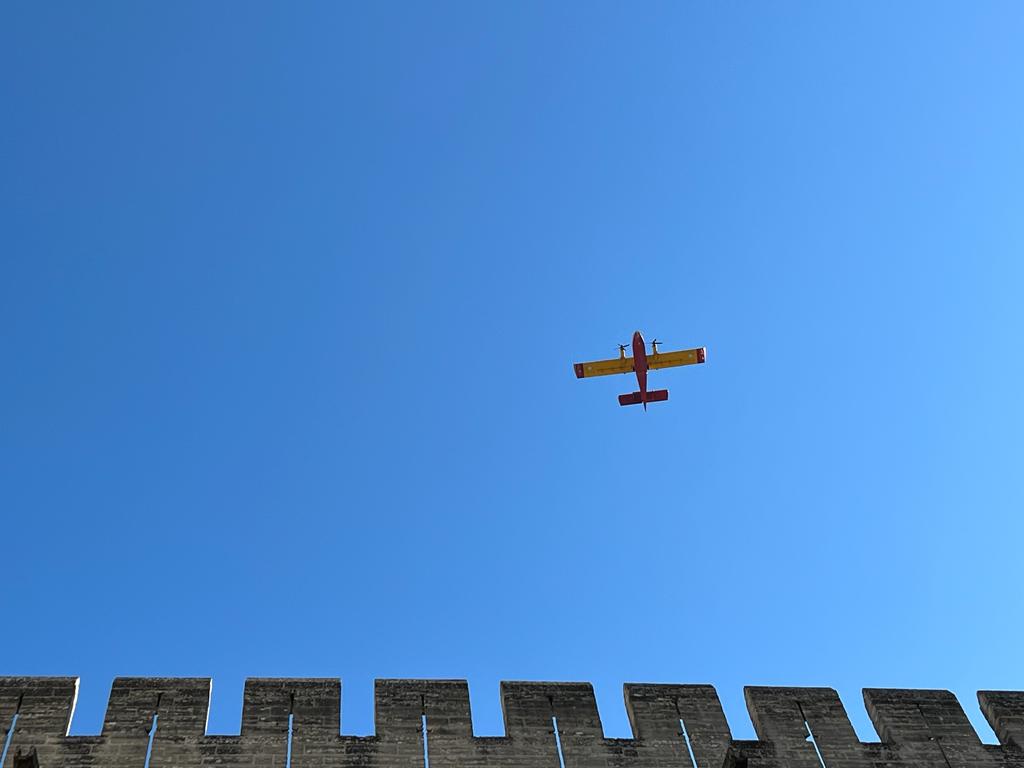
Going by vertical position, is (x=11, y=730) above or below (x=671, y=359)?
below

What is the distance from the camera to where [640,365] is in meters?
27.9

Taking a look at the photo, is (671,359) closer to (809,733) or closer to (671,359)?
(671,359)

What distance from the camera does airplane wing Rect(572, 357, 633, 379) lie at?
28.3 m

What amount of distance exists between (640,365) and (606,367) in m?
1.07

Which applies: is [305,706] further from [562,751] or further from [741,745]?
[741,745]

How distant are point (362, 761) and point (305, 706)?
3.39 feet

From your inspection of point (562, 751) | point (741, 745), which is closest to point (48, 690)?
point (562, 751)

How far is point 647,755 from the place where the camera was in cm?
1112

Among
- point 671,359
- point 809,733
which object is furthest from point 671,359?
point 809,733

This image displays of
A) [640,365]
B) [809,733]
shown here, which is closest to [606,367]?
[640,365]

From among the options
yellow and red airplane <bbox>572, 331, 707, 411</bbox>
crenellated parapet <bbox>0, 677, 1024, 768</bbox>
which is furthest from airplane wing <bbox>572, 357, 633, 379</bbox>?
crenellated parapet <bbox>0, 677, 1024, 768</bbox>

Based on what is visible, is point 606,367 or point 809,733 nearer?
point 809,733

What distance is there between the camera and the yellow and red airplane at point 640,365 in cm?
2822

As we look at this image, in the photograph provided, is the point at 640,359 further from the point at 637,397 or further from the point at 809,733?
the point at 809,733
